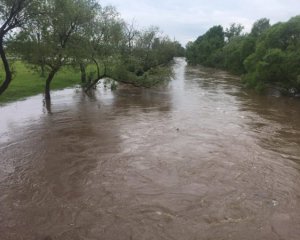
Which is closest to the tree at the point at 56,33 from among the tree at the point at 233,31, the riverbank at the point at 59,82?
the riverbank at the point at 59,82

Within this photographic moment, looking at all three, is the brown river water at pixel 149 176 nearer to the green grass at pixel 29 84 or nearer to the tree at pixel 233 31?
the green grass at pixel 29 84

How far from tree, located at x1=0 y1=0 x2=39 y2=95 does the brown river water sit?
13.2 feet

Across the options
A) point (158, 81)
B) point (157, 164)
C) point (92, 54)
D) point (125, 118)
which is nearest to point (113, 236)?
point (157, 164)

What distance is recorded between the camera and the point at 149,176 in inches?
526

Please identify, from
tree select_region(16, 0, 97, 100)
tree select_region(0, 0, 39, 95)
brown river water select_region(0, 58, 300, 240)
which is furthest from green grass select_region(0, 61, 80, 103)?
tree select_region(0, 0, 39, 95)

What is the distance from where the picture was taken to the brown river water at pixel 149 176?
384 inches

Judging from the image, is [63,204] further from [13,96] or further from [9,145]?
[13,96]

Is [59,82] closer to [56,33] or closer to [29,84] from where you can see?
[29,84]

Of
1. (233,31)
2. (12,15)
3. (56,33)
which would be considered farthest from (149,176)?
(233,31)

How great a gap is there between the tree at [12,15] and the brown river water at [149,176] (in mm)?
4030

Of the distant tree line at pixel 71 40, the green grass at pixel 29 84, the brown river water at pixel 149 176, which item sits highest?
the distant tree line at pixel 71 40

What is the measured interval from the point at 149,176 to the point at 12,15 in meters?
10.7

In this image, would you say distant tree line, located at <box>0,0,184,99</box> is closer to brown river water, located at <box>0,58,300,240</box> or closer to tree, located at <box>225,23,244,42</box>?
brown river water, located at <box>0,58,300,240</box>

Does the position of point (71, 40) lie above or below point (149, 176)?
above
